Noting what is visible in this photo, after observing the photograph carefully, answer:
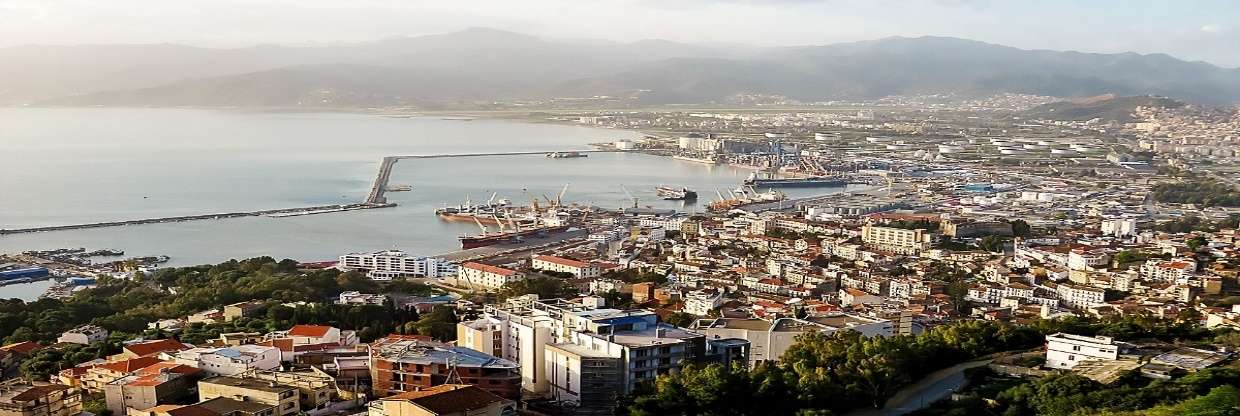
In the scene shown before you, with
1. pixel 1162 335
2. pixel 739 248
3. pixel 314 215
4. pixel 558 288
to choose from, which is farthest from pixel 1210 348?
pixel 314 215

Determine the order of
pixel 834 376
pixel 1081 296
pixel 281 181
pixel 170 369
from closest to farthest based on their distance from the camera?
pixel 834 376 < pixel 170 369 < pixel 1081 296 < pixel 281 181

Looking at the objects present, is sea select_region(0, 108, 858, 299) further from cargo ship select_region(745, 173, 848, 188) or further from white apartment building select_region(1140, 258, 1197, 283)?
white apartment building select_region(1140, 258, 1197, 283)

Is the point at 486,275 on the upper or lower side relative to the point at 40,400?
lower

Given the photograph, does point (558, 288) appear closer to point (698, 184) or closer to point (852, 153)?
point (698, 184)

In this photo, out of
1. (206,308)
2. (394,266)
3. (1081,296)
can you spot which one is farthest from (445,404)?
(394,266)

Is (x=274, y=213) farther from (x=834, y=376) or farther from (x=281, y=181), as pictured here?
(x=834, y=376)

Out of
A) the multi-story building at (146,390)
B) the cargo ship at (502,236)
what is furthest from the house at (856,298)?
the cargo ship at (502,236)
